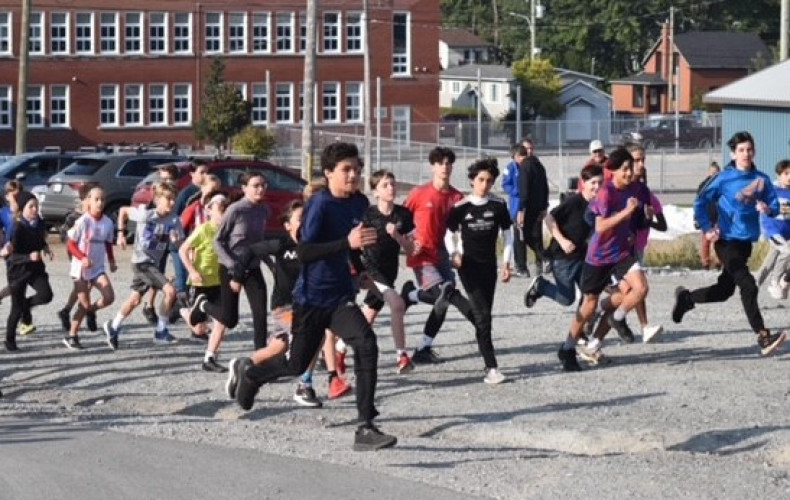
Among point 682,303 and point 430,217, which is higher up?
point 430,217

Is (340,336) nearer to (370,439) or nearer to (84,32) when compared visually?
(370,439)

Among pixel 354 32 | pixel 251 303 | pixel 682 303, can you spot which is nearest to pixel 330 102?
pixel 354 32

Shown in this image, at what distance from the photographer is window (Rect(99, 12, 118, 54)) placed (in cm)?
7606

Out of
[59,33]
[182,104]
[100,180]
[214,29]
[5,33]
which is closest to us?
[100,180]

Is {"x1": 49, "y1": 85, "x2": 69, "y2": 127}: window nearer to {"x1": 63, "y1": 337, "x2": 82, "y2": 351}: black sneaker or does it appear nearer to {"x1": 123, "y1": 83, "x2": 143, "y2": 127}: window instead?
{"x1": 123, "y1": 83, "x2": 143, "y2": 127}: window

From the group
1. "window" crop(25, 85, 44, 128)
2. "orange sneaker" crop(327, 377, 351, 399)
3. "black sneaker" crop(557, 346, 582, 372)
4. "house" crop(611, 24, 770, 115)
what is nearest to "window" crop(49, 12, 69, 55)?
"window" crop(25, 85, 44, 128)

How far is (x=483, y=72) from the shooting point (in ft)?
321

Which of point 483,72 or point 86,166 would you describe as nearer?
point 86,166

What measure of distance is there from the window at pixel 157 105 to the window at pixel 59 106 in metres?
3.62

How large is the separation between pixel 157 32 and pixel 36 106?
6068 millimetres

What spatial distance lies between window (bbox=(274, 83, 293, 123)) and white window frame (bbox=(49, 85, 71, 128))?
9186 millimetres

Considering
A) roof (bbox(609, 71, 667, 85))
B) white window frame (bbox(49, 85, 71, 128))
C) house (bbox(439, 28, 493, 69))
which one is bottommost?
white window frame (bbox(49, 85, 71, 128))

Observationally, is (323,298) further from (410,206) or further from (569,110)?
(569,110)

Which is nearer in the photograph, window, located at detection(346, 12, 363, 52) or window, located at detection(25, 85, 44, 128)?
window, located at detection(25, 85, 44, 128)
